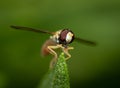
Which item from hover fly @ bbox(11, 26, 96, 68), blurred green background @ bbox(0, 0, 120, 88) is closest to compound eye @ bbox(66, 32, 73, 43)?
hover fly @ bbox(11, 26, 96, 68)

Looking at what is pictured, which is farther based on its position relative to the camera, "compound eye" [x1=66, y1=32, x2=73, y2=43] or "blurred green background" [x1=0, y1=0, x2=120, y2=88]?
"compound eye" [x1=66, y1=32, x2=73, y2=43]

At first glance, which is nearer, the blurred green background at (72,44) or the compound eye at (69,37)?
the blurred green background at (72,44)

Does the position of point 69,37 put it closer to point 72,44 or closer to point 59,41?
point 59,41

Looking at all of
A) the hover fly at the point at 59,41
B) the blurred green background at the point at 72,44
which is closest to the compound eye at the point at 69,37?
the hover fly at the point at 59,41

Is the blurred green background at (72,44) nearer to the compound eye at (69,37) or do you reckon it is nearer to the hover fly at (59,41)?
the hover fly at (59,41)

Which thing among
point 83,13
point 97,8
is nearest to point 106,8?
point 97,8

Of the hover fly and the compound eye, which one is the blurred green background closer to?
the hover fly

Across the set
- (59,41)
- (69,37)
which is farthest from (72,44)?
(69,37)

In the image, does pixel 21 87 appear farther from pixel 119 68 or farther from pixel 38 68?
pixel 119 68
